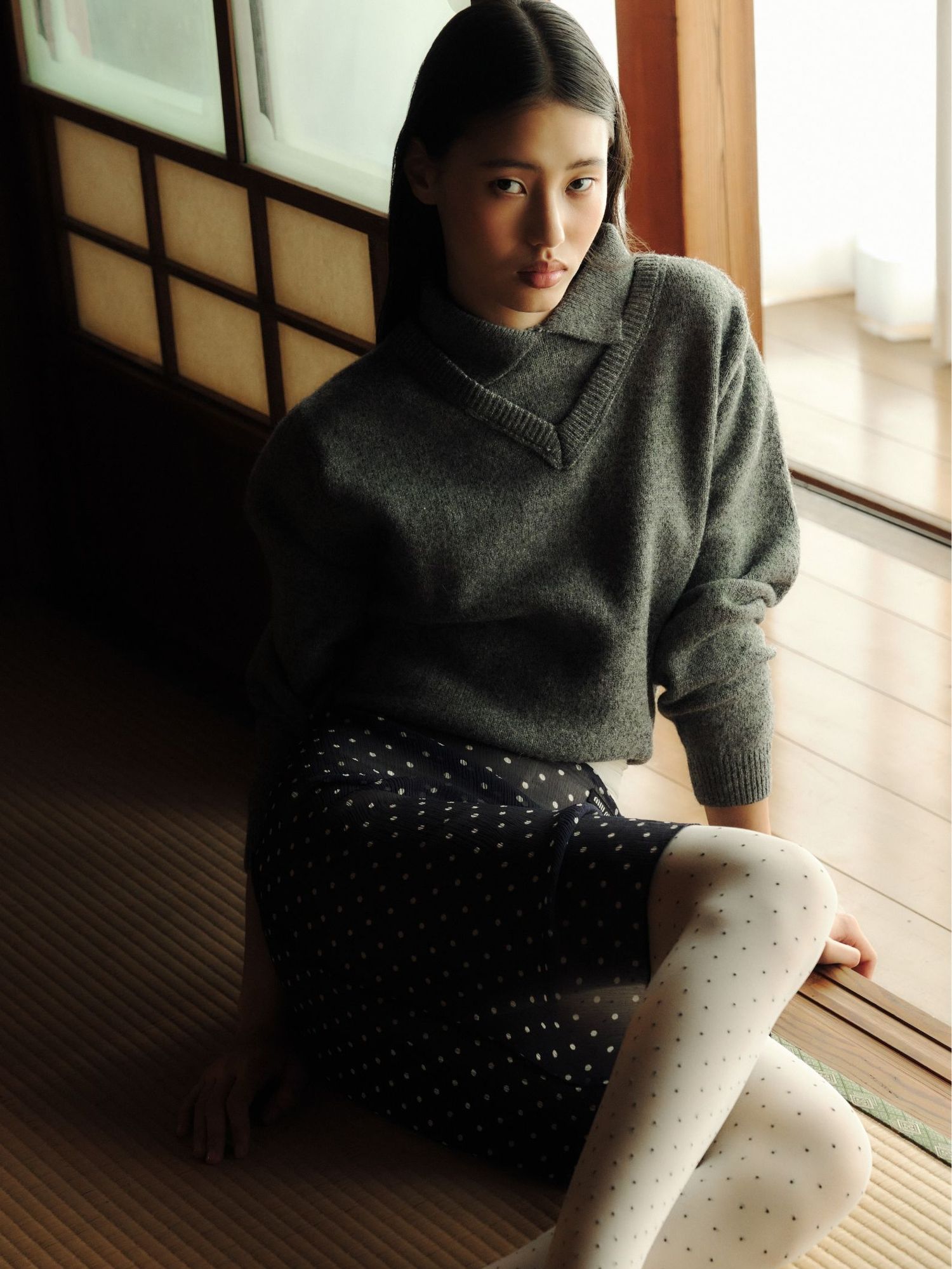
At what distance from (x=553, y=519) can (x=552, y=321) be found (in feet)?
0.58

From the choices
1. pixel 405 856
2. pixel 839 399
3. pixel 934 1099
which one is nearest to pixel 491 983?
pixel 405 856

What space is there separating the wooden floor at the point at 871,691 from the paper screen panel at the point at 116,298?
1.02 meters

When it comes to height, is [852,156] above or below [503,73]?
below

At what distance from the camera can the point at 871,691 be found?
233 cm

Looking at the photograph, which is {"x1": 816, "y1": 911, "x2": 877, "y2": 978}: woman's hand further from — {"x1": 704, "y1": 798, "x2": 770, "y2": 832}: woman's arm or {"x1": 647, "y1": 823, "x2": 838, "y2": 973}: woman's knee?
{"x1": 647, "y1": 823, "x2": 838, "y2": 973}: woman's knee

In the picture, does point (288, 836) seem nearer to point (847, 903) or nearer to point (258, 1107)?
point (258, 1107)

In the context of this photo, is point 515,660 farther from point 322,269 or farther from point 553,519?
point 322,269

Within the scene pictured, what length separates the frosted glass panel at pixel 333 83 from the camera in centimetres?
189

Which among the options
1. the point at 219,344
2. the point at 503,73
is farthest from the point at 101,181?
the point at 503,73

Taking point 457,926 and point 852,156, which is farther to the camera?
point 852,156

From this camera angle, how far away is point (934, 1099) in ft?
5.07

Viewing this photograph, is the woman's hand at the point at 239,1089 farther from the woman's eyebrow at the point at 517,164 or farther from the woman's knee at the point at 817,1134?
the woman's eyebrow at the point at 517,164

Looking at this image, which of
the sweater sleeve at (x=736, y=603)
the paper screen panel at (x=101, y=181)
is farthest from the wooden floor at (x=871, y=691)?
the paper screen panel at (x=101, y=181)

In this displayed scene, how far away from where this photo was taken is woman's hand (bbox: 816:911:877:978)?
5.25 ft
